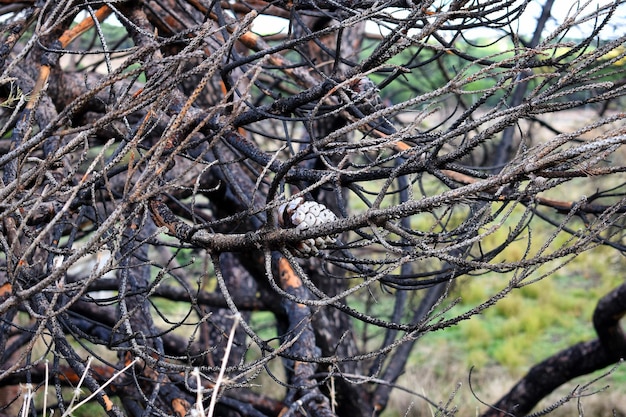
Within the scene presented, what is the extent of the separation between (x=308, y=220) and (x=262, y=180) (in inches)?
42.3

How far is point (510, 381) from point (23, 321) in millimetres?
5753

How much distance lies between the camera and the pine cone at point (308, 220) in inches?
56.4

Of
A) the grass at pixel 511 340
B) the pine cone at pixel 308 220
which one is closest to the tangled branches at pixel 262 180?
the pine cone at pixel 308 220

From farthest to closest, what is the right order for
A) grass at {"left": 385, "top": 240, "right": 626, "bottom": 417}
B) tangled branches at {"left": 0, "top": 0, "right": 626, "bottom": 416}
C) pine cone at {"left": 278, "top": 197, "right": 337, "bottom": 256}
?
grass at {"left": 385, "top": 240, "right": 626, "bottom": 417} → pine cone at {"left": 278, "top": 197, "right": 337, "bottom": 256} → tangled branches at {"left": 0, "top": 0, "right": 626, "bottom": 416}

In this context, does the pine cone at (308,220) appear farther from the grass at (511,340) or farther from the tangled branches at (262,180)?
the grass at (511,340)

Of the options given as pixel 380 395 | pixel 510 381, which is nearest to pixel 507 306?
pixel 510 381

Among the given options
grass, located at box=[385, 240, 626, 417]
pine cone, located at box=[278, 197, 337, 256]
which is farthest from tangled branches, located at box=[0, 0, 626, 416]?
grass, located at box=[385, 240, 626, 417]

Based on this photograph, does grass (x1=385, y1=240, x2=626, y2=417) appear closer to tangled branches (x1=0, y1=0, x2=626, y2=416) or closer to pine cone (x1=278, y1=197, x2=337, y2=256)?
tangled branches (x1=0, y1=0, x2=626, y2=416)

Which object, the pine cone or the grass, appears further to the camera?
the grass

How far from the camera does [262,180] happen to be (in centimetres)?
249

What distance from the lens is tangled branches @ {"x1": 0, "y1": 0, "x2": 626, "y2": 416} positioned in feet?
4.12

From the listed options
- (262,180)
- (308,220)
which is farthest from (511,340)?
(308,220)

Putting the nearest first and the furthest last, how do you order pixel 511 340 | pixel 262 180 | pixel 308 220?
pixel 308 220 → pixel 262 180 → pixel 511 340

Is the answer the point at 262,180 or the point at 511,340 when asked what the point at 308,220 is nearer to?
the point at 262,180
